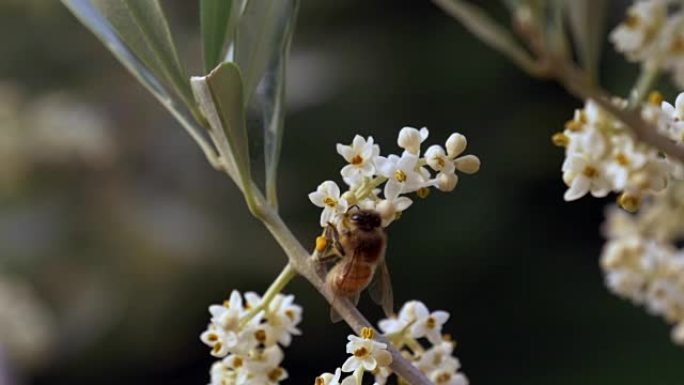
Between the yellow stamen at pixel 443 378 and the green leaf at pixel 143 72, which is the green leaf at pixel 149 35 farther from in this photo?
the yellow stamen at pixel 443 378

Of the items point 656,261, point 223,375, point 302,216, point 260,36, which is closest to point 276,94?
point 260,36

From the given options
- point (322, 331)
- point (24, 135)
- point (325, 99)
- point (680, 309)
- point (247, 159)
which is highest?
point (247, 159)

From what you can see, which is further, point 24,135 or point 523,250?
point 523,250

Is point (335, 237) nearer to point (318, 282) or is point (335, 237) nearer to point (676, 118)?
point (318, 282)

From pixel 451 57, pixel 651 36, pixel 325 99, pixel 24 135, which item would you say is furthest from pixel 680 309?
pixel 451 57

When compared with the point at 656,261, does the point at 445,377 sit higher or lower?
higher

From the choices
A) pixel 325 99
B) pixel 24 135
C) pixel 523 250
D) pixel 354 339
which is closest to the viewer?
pixel 354 339

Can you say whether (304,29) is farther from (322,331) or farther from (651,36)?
(651,36)

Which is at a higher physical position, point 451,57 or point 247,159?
point 247,159
